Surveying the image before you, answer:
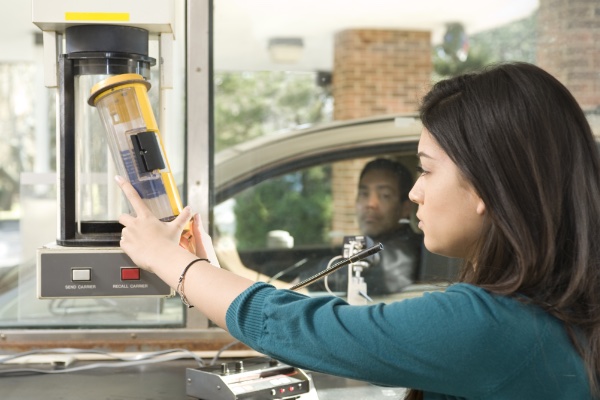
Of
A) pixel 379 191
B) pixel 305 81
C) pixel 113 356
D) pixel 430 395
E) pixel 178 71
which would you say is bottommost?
Answer: pixel 113 356

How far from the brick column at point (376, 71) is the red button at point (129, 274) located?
4527 millimetres

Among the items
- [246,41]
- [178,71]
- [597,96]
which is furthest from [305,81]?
[178,71]

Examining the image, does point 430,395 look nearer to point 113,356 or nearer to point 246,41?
point 113,356

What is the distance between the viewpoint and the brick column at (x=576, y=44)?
2807 millimetres

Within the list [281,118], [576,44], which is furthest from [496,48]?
[576,44]

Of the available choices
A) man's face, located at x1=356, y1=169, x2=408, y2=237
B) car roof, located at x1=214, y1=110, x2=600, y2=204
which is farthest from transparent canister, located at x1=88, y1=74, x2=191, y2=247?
man's face, located at x1=356, y1=169, x2=408, y2=237

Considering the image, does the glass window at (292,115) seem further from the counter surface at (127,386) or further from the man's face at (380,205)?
the counter surface at (127,386)

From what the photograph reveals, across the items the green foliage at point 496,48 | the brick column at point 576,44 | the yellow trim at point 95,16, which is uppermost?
the green foliage at point 496,48

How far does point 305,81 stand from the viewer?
276 inches

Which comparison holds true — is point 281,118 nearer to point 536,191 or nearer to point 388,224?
point 388,224

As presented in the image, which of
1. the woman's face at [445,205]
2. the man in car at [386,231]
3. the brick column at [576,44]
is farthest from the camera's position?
the brick column at [576,44]

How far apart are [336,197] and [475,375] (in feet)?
15.7

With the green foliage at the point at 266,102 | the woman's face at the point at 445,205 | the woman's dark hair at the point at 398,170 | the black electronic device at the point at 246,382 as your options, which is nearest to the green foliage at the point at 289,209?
the woman's dark hair at the point at 398,170

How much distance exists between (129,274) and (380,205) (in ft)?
4.04
